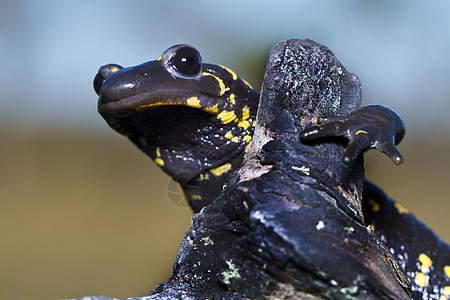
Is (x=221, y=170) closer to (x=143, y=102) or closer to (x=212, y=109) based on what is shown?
(x=212, y=109)

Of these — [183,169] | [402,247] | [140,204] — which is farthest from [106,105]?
[140,204]

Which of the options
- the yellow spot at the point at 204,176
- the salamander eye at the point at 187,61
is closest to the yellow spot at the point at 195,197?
the yellow spot at the point at 204,176

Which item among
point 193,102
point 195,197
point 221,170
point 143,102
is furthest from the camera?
point 195,197

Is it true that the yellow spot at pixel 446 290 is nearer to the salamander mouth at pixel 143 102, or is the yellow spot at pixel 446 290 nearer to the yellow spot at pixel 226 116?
the yellow spot at pixel 226 116

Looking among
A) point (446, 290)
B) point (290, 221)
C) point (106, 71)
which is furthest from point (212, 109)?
point (446, 290)

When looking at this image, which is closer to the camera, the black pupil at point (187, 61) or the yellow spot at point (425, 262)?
the black pupil at point (187, 61)
